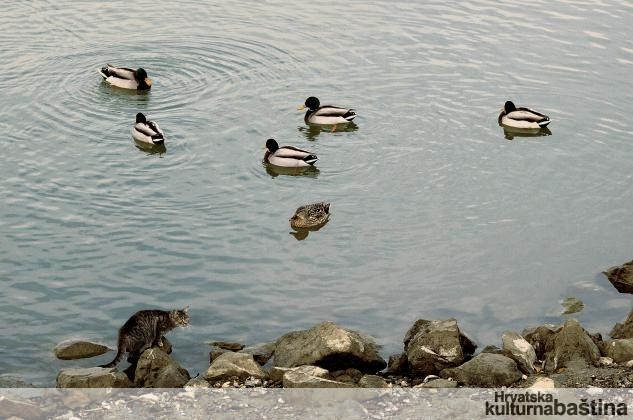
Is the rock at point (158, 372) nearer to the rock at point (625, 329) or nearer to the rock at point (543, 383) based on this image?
the rock at point (543, 383)

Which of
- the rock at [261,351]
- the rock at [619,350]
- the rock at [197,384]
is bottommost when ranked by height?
the rock at [197,384]

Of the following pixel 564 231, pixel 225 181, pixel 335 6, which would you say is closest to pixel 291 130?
pixel 225 181

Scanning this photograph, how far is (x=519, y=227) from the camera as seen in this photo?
2058 centimetres

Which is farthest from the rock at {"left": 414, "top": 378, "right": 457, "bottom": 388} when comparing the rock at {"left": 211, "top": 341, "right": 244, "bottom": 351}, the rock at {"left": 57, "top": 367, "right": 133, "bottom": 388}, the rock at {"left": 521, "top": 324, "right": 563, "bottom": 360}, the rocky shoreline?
the rock at {"left": 57, "top": 367, "right": 133, "bottom": 388}

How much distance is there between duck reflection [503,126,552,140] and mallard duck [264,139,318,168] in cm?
508

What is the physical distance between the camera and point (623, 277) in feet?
60.2

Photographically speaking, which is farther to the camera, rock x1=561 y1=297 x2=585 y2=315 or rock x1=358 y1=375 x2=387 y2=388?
rock x1=561 y1=297 x2=585 y2=315

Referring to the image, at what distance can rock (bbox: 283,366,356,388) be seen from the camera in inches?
561

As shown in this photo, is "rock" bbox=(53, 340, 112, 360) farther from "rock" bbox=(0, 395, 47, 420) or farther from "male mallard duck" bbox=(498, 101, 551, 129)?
"male mallard duck" bbox=(498, 101, 551, 129)

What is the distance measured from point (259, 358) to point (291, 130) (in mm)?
10670

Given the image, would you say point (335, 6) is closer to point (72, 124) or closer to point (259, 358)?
point (72, 124)

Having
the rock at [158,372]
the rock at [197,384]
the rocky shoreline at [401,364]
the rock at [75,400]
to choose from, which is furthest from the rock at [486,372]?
the rock at [75,400]

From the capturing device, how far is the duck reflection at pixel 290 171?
23281 mm

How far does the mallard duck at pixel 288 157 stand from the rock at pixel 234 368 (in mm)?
8626
